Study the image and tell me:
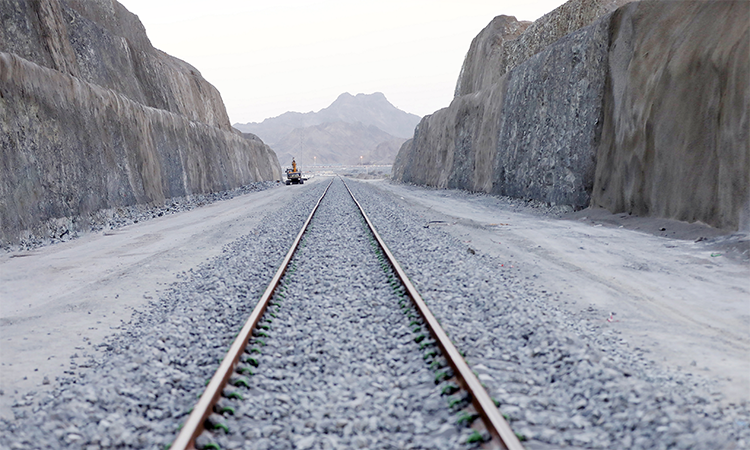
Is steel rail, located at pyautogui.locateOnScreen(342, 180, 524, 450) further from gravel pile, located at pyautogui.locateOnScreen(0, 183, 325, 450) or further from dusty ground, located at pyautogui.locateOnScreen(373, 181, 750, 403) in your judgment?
gravel pile, located at pyautogui.locateOnScreen(0, 183, 325, 450)

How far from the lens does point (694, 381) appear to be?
4.32 metres

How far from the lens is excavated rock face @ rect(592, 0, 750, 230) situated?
11.1 metres

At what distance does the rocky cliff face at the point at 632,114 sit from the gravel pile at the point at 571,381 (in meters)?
7.24

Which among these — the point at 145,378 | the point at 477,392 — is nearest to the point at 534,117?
the point at 477,392

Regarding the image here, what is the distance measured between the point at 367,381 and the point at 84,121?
18595mm

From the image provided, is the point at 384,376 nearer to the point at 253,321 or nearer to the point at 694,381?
the point at 253,321

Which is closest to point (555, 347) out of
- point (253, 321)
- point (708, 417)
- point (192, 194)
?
point (708, 417)

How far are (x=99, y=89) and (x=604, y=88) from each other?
19135 millimetres

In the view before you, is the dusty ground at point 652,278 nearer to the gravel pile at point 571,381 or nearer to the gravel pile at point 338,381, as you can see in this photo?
the gravel pile at point 571,381

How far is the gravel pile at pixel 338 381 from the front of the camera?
3557 mm

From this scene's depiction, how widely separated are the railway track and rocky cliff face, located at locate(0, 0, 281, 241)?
11.2 m

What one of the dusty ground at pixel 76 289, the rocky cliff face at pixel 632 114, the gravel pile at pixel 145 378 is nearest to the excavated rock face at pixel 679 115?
the rocky cliff face at pixel 632 114

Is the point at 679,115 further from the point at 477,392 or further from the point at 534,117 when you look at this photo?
the point at 477,392

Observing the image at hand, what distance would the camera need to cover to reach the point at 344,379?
4.50 meters
